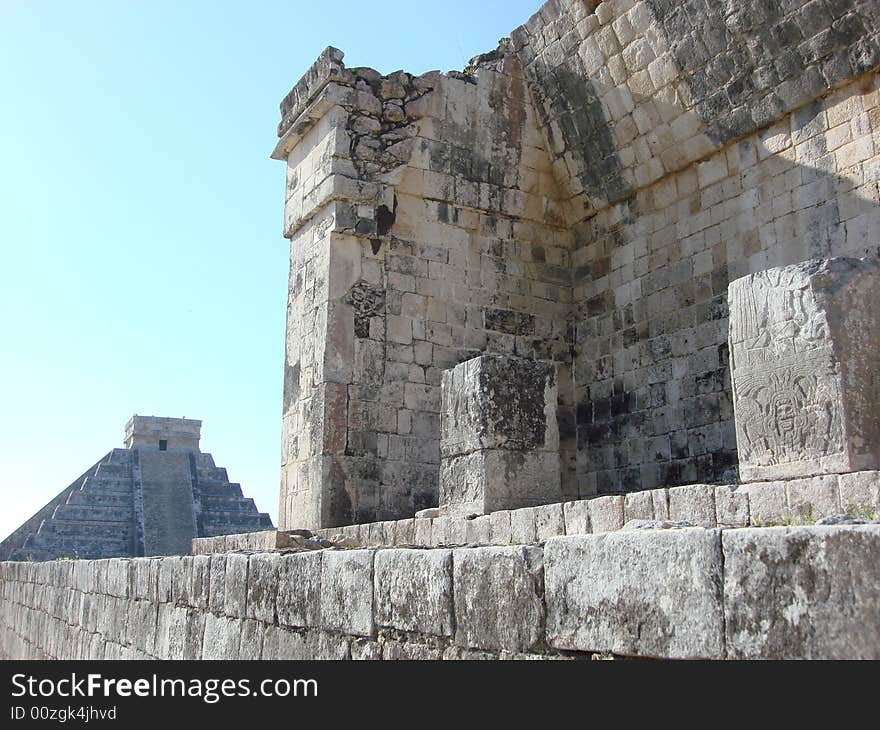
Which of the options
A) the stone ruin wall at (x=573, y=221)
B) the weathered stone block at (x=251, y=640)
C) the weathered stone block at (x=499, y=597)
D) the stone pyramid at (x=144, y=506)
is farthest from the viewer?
the stone pyramid at (x=144, y=506)

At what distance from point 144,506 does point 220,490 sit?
89.0 inches

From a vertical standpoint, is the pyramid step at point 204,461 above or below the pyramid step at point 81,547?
above

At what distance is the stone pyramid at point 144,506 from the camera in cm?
2073

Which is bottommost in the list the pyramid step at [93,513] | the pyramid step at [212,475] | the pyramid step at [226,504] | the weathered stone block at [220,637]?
the weathered stone block at [220,637]

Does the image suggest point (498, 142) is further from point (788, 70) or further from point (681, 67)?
point (788, 70)

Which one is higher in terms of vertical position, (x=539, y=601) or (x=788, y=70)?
(x=788, y=70)

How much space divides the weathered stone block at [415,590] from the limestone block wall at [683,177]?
4.82 meters

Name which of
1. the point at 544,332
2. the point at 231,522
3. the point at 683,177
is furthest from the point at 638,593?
the point at 231,522

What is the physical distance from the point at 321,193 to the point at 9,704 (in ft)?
19.2

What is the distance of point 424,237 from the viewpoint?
898 cm

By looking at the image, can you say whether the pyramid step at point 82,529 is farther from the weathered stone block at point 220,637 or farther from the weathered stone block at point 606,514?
the weathered stone block at point 606,514

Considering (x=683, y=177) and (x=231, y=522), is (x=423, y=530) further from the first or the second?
(x=231, y=522)

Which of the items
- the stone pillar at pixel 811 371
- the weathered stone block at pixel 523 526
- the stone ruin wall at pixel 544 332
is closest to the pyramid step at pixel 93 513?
the stone ruin wall at pixel 544 332

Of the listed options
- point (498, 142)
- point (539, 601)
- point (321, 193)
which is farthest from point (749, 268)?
point (539, 601)
